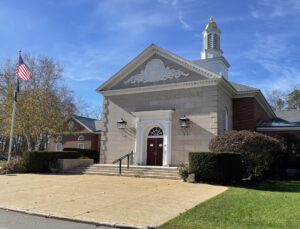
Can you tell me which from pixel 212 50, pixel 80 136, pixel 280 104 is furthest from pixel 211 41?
pixel 280 104

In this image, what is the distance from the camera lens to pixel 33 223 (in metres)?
7.71

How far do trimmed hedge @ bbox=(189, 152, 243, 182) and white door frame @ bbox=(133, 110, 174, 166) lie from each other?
5966mm

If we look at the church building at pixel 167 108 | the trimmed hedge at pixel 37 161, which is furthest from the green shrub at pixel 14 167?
the church building at pixel 167 108

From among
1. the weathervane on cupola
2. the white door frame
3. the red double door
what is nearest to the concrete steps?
the white door frame

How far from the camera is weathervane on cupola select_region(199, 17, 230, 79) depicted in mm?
31562

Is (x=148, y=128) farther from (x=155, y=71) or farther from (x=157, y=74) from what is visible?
(x=155, y=71)

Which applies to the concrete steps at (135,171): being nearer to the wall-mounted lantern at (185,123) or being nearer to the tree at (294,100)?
the wall-mounted lantern at (185,123)

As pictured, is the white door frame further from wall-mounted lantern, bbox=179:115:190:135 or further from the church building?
wall-mounted lantern, bbox=179:115:190:135

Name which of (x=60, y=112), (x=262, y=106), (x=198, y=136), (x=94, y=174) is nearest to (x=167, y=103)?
(x=198, y=136)

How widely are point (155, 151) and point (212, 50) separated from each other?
1341 centimetres

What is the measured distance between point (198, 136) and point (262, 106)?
402 inches

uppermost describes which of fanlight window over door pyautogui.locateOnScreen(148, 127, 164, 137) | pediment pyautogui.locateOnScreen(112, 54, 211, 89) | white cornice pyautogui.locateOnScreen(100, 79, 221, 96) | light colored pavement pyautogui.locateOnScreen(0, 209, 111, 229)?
pediment pyautogui.locateOnScreen(112, 54, 211, 89)

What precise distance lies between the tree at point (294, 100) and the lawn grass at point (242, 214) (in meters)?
49.0

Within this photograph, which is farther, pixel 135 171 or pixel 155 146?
pixel 155 146
